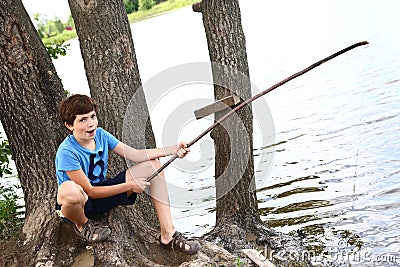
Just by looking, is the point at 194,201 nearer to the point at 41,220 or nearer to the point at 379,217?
the point at 379,217

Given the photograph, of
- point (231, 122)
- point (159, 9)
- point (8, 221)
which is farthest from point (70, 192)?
point (159, 9)

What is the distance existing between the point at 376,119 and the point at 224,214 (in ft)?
14.0

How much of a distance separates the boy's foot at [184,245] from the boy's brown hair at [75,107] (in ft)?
3.50

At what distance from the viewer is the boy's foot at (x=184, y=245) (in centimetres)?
453

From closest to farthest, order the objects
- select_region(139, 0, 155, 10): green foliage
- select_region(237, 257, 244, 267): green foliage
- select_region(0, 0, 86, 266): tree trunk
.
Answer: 1. select_region(237, 257, 244, 267): green foliage
2. select_region(0, 0, 86, 266): tree trunk
3. select_region(139, 0, 155, 10): green foliage

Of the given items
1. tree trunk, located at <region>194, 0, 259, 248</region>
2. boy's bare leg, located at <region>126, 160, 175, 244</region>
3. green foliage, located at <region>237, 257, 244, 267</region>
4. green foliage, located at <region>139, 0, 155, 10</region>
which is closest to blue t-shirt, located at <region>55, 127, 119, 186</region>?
boy's bare leg, located at <region>126, 160, 175, 244</region>

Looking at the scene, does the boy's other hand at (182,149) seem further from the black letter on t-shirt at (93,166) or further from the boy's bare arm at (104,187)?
the black letter on t-shirt at (93,166)

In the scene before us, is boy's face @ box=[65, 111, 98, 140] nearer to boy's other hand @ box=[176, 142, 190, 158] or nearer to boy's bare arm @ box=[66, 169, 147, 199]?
boy's bare arm @ box=[66, 169, 147, 199]

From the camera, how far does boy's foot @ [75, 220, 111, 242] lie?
4.33 meters

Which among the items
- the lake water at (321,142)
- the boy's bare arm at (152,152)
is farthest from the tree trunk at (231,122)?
the boy's bare arm at (152,152)

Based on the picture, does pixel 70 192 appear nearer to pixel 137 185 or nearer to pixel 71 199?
pixel 71 199

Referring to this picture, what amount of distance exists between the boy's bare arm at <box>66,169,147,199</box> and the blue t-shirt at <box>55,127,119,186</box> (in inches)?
2.2

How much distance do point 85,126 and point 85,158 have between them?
208mm

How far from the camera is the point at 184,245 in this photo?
453cm
